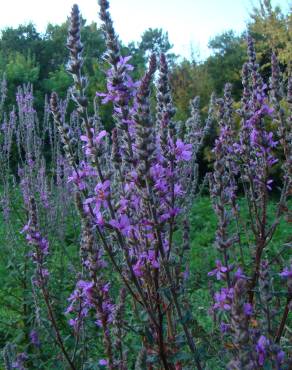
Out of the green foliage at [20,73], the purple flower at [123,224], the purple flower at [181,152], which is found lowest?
the purple flower at [123,224]

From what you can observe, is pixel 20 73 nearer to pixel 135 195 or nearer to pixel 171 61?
pixel 171 61

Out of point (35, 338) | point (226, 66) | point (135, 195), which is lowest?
point (35, 338)

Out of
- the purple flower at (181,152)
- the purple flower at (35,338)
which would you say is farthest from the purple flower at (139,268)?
the purple flower at (35,338)

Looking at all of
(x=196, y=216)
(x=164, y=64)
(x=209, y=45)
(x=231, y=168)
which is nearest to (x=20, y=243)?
(x=231, y=168)

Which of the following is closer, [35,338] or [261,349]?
[261,349]

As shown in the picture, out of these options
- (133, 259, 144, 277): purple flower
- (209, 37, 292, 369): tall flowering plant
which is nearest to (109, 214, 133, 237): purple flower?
(133, 259, 144, 277): purple flower

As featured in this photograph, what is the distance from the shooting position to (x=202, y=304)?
5719 mm

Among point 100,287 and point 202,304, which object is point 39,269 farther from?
point 202,304

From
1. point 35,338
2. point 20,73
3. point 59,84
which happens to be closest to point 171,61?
point 59,84

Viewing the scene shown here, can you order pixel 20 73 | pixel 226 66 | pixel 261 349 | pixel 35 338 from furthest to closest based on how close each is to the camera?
1. pixel 20 73
2. pixel 226 66
3. pixel 35 338
4. pixel 261 349

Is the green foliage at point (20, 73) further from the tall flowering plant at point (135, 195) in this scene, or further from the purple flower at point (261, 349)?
the purple flower at point (261, 349)

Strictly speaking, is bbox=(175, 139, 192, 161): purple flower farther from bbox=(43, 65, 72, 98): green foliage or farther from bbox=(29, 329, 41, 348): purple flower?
bbox=(43, 65, 72, 98): green foliage

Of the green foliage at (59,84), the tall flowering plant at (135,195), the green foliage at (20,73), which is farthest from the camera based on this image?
the green foliage at (59,84)

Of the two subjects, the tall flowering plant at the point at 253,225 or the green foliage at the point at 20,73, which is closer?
the tall flowering plant at the point at 253,225
